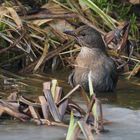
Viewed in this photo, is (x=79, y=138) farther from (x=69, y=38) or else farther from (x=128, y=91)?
(x=69, y=38)

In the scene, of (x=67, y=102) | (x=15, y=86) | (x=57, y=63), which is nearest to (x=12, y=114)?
(x=67, y=102)

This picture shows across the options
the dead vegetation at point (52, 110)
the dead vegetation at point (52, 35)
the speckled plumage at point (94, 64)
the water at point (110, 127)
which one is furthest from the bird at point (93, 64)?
the dead vegetation at point (52, 110)

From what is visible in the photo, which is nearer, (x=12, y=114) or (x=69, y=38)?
(x=12, y=114)

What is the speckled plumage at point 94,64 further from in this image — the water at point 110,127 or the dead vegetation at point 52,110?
the dead vegetation at point 52,110

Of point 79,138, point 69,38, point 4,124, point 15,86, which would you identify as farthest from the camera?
point 69,38

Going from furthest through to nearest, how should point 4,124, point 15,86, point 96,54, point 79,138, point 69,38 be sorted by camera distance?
point 69,38
point 96,54
point 15,86
point 4,124
point 79,138

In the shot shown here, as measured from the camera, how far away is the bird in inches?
290

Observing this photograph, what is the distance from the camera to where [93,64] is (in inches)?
297

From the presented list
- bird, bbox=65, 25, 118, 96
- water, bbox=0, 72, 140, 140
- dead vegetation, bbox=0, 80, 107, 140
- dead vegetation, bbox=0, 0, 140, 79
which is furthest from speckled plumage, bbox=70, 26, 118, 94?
dead vegetation, bbox=0, 80, 107, 140

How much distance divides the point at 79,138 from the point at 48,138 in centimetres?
23

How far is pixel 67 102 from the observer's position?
556 centimetres

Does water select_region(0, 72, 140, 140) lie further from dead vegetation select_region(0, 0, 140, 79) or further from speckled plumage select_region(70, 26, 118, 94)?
dead vegetation select_region(0, 0, 140, 79)

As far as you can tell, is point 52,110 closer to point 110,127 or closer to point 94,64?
point 110,127

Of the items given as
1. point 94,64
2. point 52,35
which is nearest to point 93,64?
point 94,64
